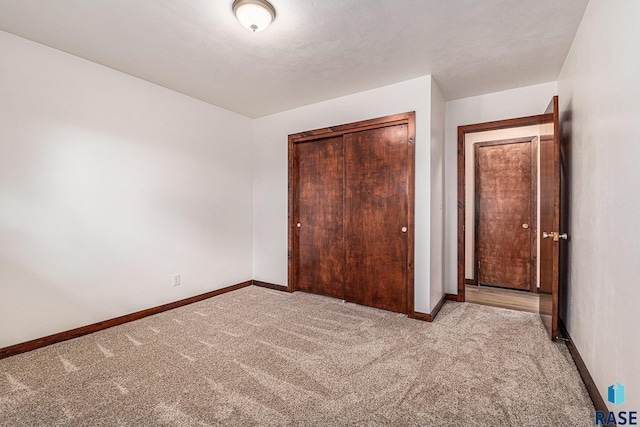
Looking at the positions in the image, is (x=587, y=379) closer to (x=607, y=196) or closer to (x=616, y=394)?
(x=616, y=394)

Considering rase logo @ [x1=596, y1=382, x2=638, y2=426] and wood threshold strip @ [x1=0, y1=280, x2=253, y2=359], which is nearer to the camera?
rase logo @ [x1=596, y1=382, x2=638, y2=426]

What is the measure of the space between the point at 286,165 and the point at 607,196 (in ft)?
11.0

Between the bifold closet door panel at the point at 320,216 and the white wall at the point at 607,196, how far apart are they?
2.28 metres

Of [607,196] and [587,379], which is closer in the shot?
[607,196]

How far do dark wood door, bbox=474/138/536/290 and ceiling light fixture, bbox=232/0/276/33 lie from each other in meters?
3.81

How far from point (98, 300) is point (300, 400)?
2.32m

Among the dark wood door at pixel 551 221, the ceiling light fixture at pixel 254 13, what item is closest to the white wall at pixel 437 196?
the dark wood door at pixel 551 221

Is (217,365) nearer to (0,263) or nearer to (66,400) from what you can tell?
(66,400)

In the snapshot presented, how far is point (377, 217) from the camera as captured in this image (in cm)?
343

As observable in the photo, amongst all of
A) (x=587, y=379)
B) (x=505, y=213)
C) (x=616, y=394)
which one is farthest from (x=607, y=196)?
(x=505, y=213)

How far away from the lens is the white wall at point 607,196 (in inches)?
51.9

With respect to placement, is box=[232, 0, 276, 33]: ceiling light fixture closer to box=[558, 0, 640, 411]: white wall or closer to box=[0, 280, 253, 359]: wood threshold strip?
box=[558, 0, 640, 411]: white wall

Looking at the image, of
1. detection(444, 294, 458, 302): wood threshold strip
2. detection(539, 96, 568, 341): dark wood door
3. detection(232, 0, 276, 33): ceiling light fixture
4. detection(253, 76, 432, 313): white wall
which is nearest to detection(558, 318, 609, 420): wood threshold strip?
detection(539, 96, 568, 341): dark wood door

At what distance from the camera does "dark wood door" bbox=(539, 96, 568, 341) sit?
2.43m
